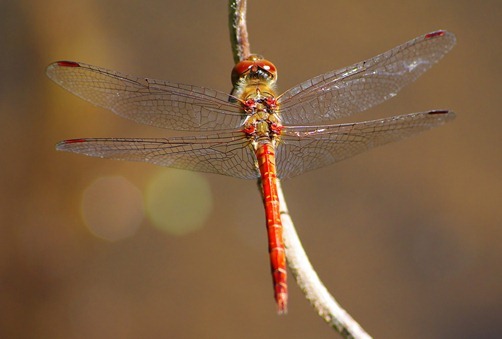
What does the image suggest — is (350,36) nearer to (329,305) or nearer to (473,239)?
(473,239)

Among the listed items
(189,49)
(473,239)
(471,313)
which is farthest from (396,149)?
(189,49)

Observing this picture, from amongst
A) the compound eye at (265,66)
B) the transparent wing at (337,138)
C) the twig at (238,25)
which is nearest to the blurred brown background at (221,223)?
the transparent wing at (337,138)

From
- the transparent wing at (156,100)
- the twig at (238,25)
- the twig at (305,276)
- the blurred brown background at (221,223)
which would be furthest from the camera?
the blurred brown background at (221,223)

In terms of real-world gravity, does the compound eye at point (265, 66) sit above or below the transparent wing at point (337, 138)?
above

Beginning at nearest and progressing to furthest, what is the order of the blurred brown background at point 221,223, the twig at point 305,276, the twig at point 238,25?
the twig at point 305,276
the twig at point 238,25
the blurred brown background at point 221,223

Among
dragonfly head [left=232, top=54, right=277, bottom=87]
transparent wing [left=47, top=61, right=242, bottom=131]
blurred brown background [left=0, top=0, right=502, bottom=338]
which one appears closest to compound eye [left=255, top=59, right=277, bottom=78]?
dragonfly head [left=232, top=54, right=277, bottom=87]

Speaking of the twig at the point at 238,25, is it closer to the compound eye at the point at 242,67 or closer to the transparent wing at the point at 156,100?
the compound eye at the point at 242,67

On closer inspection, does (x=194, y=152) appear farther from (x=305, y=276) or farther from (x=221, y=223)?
(x=221, y=223)
